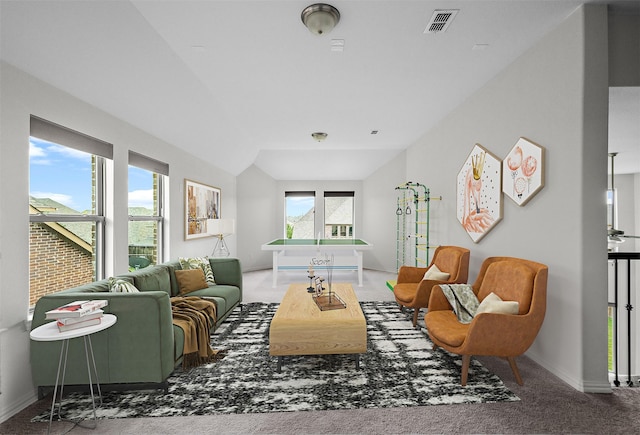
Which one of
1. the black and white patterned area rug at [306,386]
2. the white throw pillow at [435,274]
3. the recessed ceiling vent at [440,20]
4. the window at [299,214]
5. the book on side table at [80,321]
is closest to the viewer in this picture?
the book on side table at [80,321]

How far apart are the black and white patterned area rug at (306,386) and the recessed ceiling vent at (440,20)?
290 centimetres

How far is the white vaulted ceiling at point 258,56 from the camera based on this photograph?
2227mm

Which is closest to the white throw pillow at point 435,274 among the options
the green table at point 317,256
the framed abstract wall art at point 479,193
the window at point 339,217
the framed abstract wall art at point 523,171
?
the framed abstract wall art at point 479,193

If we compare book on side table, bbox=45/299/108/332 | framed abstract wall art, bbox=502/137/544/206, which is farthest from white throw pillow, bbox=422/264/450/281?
book on side table, bbox=45/299/108/332

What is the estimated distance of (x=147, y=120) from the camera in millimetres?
3707

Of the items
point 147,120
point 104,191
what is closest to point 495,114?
point 147,120

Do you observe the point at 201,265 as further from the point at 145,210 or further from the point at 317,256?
the point at 317,256

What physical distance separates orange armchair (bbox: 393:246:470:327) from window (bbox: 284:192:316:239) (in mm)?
4788

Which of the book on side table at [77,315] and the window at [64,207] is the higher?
the window at [64,207]

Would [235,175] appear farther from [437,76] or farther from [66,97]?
[437,76]

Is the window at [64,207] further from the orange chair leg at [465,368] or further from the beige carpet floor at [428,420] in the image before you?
the orange chair leg at [465,368]

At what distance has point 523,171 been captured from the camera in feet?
9.63

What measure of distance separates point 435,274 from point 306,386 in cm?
219

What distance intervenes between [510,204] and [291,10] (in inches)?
110
